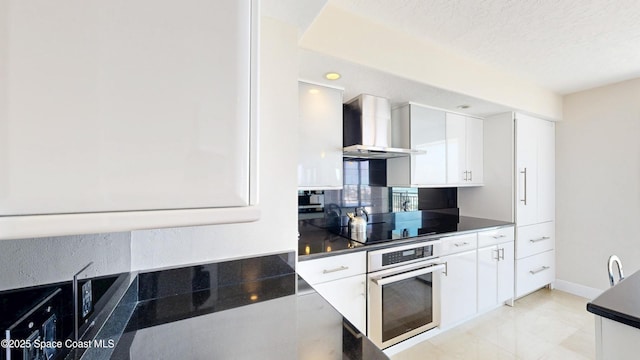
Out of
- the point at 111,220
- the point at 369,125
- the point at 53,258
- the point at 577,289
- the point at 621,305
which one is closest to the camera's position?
the point at 111,220

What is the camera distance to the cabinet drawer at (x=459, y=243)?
84.4 inches

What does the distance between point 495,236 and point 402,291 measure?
4.20 ft

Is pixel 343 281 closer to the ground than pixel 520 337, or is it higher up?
higher up

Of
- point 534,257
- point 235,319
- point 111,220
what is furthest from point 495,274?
point 111,220

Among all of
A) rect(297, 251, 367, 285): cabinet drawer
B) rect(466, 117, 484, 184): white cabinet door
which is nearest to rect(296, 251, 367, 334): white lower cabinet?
rect(297, 251, 367, 285): cabinet drawer

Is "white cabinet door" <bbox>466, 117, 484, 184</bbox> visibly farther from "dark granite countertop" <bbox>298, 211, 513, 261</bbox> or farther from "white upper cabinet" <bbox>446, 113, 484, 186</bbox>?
"dark granite countertop" <bbox>298, 211, 513, 261</bbox>

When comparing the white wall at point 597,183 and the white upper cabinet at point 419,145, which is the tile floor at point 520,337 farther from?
the white upper cabinet at point 419,145

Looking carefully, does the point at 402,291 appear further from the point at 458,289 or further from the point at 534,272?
the point at 534,272

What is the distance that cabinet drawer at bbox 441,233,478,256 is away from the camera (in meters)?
2.14

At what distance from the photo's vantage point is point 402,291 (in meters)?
1.88

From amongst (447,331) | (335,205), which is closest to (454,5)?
(335,205)

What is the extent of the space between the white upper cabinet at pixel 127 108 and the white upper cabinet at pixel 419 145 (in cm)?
214

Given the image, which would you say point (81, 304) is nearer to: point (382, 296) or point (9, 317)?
point (9, 317)

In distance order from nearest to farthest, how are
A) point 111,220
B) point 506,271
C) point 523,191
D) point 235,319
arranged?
point 111,220, point 235,319, point 506,271, point 523,191
